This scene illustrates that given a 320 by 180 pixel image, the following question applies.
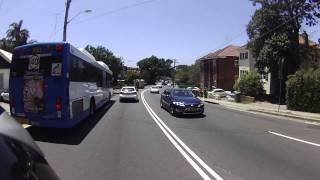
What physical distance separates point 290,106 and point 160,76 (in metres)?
155

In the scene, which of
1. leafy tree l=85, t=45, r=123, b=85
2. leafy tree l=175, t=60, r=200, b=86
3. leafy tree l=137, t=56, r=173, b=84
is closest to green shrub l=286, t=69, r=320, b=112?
leafy tree l=85, t=45, r=123, b=85

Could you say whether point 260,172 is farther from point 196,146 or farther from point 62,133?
point 62,133

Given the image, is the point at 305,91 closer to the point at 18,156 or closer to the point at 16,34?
the point at 18,156

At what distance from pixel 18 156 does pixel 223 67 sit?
87.9 metres

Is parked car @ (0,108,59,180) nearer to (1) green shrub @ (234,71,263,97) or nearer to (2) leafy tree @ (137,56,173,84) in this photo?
(1) green shrub @ (234,71,263,97)

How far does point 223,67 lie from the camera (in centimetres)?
8888

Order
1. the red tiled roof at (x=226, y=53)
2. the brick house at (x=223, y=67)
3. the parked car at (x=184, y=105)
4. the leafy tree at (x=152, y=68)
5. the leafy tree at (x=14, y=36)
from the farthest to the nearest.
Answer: the leafy tree at (x=152, y=68), the red tiled roof at (x=226, y=53), the brick house at (x=223, y=67), the leafy tree at (x=14, y=36), the parked car at (x=184, y=105)

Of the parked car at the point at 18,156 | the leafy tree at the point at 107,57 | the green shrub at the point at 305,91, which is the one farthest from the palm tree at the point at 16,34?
the parked car at the point at 18,156

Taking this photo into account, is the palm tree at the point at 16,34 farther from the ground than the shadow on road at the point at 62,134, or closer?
farther from the ground

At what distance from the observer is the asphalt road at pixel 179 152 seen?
9340 millimetres

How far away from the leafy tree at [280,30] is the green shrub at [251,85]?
1.37 metres

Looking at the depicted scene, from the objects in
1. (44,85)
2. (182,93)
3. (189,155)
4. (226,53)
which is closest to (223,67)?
(226,53)

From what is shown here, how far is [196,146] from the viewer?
1355 cm

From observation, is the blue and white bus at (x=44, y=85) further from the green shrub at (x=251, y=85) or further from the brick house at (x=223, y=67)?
the brick house at (x=223, y=67)
